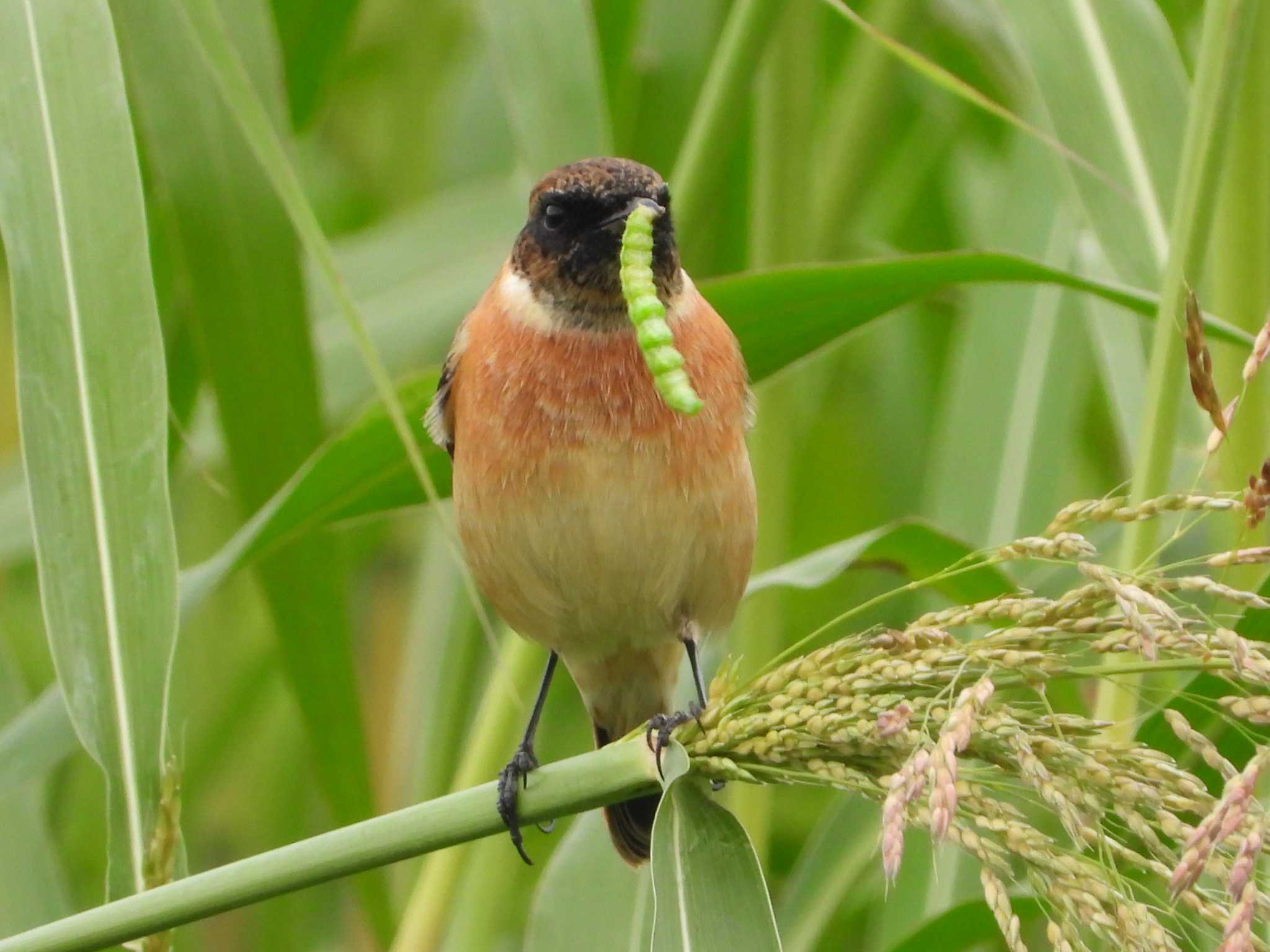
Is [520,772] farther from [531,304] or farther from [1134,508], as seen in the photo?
[1134,508]

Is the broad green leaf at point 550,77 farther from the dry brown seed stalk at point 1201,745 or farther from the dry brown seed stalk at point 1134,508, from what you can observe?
the dry brown seed stalk at point 1201,745

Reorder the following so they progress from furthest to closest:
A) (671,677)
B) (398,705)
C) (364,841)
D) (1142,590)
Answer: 1. (398,705)
2. (671,677)
3. (364,841)
4. (1142,590)

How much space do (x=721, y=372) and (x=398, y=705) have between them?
1350mm

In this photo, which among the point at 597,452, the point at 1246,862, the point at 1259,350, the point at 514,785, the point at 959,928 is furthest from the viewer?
the point at 597,452

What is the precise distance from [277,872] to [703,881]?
1.35 ft

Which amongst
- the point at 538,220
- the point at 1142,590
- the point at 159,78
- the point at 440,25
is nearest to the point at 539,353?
the point at 538,220

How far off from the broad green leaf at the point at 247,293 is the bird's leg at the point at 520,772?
0.24 metres

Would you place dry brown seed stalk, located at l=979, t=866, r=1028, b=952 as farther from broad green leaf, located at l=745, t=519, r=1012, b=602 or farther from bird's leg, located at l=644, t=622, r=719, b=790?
broad green leaf, located at l=745, t=519, r=1012, b=602

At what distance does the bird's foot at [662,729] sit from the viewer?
1.43 metres

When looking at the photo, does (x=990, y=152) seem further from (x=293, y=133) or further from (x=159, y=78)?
(x=159, y=78)

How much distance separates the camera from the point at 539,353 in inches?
92.3

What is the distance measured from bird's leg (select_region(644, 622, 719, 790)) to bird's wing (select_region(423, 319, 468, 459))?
0.51 m

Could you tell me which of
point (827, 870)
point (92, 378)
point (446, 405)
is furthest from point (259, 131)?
point (827, 870)

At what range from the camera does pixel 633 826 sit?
8.11 ft
